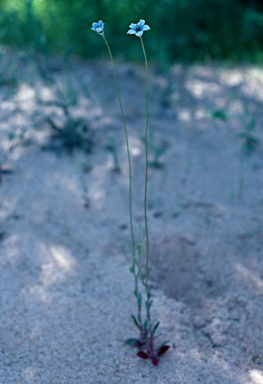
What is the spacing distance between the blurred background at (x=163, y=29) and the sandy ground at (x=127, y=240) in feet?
1.89

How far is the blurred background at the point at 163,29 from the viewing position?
14.2 feet

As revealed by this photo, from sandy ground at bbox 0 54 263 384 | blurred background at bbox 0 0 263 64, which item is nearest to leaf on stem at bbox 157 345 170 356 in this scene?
sandy ground at bbox 0 54 263 384

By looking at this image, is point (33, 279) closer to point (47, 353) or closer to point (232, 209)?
point (47, 353)

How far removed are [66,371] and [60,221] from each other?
1.01 metres

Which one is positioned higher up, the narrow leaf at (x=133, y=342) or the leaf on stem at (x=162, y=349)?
the leaf on stem at (x=162, y=349)

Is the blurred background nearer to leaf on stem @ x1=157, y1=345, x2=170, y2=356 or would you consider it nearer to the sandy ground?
the sandy ground

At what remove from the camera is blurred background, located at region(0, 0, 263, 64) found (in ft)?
14.2

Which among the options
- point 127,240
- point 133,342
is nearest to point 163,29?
point 127,240

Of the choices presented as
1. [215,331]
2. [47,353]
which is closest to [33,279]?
[47,353]

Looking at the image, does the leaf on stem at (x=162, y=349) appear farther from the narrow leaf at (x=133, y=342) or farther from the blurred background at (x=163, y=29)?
the blurred background at (x=163, y=29)

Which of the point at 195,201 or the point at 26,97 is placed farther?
the point at 26,97

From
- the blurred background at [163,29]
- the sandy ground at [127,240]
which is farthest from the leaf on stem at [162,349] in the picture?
the blurred background at [163,29]

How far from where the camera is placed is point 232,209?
2943mm

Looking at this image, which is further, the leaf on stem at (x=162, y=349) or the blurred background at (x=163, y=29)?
the blurred background at (x=163, y=29)
